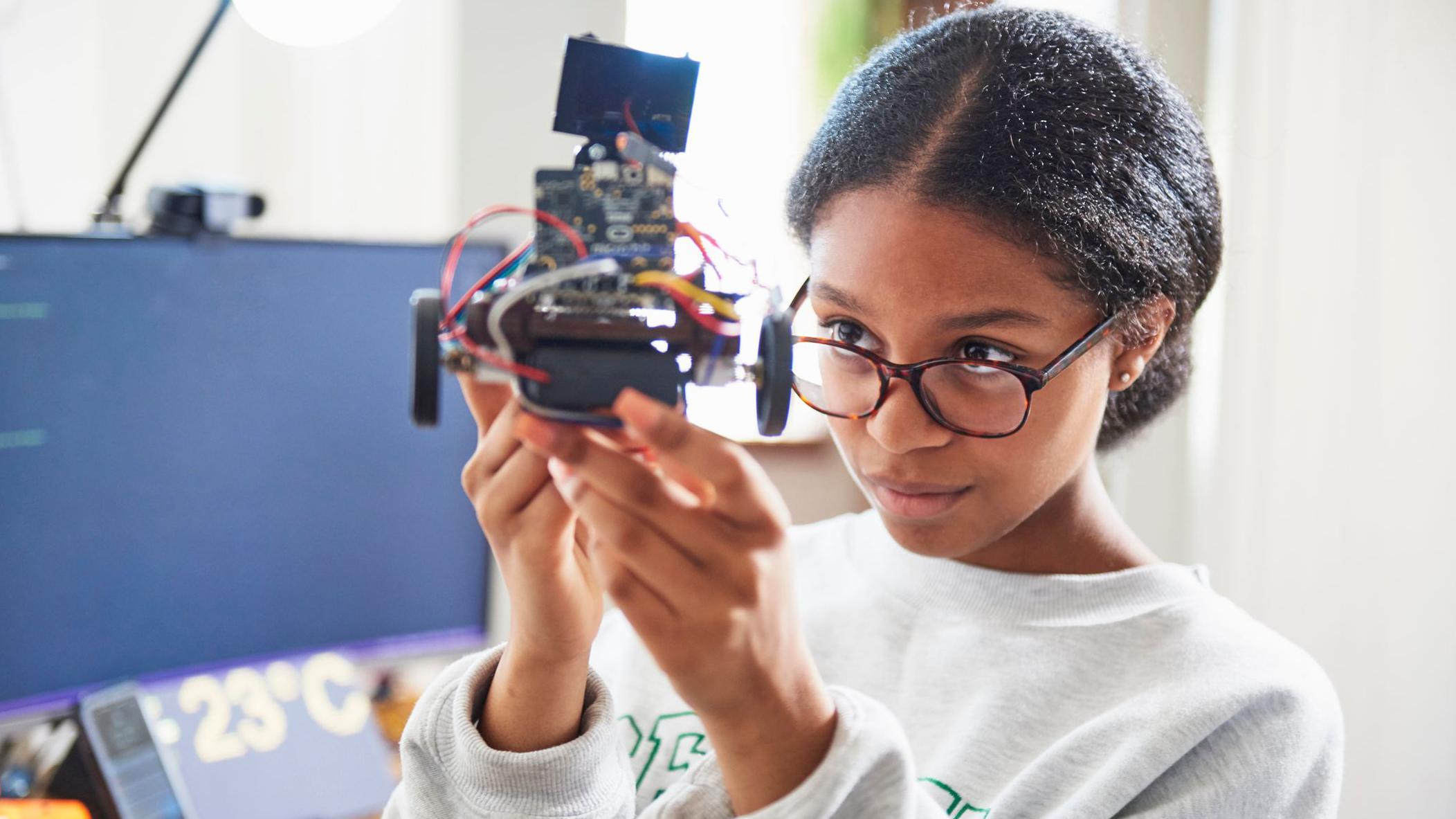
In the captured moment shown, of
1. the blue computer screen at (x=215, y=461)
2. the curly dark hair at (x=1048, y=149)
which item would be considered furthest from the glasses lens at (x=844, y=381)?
the blue computer screen at (x=215, y=461)

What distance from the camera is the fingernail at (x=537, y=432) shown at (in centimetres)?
56

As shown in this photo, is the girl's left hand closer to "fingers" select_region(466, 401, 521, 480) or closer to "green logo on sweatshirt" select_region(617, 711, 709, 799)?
"fingers" select_region(466, 401, 521, 480)

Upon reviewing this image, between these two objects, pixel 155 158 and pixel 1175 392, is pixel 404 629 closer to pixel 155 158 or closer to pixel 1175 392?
pixel 155 158

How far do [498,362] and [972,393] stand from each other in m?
0.41

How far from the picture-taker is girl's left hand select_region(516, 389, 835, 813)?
1.82 feet

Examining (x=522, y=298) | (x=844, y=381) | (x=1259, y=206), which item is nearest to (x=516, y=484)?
(x=522, y=298)

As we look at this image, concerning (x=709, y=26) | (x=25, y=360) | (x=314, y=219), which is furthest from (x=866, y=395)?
(x=709, y=26)

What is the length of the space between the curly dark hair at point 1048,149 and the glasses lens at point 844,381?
122 millimetres

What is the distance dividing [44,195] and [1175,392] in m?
1.51

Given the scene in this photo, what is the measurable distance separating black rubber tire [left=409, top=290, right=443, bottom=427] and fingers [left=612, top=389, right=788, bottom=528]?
100mm

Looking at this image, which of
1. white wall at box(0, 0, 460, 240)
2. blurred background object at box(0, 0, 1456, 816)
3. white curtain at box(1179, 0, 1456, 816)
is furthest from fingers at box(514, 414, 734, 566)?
white curtain at box(1179, 0, 1456, 816)

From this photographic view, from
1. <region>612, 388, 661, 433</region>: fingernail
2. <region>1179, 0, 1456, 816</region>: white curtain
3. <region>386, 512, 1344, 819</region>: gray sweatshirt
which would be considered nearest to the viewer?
<region>612, 388, 661, 433</region>: fingernail

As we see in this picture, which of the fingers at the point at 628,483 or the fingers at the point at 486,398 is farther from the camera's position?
the fingers at the point at 486,398

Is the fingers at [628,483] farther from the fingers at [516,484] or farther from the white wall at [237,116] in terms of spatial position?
the white wall at [237,116]
